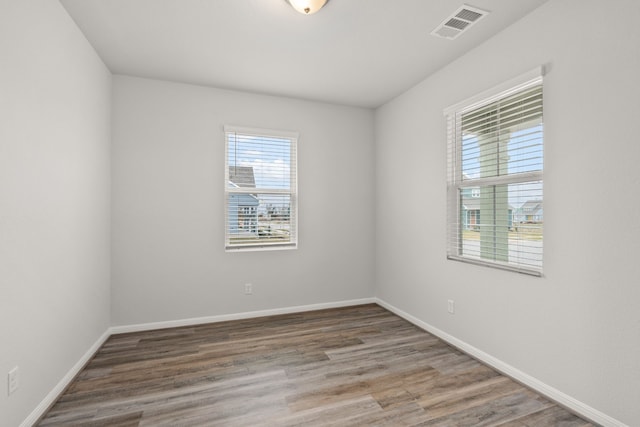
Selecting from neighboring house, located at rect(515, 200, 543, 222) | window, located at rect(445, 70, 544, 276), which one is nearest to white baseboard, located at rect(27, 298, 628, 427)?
window, located at rect(445, 70, 544, 276)

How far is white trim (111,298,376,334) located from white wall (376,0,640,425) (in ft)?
5.20

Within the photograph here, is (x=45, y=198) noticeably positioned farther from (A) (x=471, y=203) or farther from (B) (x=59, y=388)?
(A) (x=471, y=203)

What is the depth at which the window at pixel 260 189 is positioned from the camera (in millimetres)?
3650

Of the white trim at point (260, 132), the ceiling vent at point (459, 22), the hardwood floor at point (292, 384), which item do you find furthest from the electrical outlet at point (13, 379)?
the ceiling vent at point (459, 22)

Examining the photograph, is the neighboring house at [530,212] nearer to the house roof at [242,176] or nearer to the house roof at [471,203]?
the house roof at [471,203]

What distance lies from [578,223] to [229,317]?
3.33 meters

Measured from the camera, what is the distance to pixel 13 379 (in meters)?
1.66

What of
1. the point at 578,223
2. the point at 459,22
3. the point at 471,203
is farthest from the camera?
the point at 471,203

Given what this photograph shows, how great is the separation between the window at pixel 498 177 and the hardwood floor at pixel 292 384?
Result: 91 centimetres

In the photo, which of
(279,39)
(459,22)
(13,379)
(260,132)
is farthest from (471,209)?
(13,379)

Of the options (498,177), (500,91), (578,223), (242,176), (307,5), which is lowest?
(578,223)

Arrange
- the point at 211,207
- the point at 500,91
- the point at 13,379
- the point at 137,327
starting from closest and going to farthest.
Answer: the point at 13,379, the point at 500,91, the point at 137,327, the point at 211,207

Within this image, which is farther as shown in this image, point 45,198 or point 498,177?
point 498,177

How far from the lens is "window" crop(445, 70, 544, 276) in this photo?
226 centimetres
